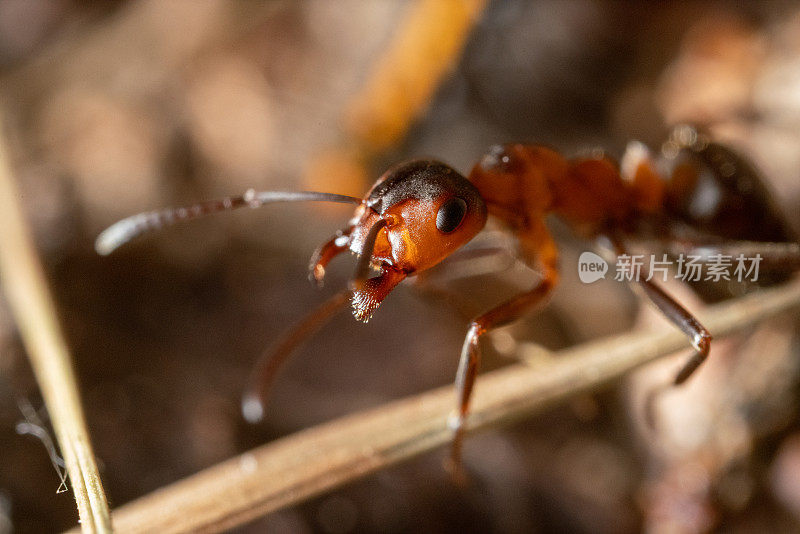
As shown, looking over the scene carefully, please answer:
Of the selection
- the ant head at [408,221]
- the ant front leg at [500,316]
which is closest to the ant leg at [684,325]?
the ant front leg at [500,316]

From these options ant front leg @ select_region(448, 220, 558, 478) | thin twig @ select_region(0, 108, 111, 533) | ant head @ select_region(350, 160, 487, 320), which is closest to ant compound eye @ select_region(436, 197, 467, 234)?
ant head @ select_region(350, 160, 487, 320)

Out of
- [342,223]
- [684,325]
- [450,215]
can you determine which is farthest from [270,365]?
[684,325]

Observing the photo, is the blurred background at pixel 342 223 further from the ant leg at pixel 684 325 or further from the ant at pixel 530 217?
the ant leg at pixel 684 325

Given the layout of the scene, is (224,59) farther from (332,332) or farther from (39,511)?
(39,511)

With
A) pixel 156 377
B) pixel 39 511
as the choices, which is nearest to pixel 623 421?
pixel 156 377

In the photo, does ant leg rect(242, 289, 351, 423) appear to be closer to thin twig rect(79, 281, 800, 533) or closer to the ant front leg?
thin twig rect(79, 281, 800, 533)

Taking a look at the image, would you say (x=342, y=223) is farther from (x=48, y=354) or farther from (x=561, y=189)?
(x=48, y=354)
